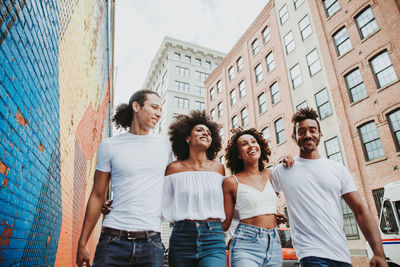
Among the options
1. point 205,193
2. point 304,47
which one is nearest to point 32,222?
point 205,193

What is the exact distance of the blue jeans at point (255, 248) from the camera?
2.57 metres

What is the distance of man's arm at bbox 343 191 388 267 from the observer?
8.18ft

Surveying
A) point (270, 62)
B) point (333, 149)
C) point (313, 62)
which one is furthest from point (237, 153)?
point (270, 62)

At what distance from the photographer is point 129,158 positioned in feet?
7.84

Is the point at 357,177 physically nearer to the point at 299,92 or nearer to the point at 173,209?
the point at 299,92

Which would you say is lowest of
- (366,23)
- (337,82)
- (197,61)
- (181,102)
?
(337,82)

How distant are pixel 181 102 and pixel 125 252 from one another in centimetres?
3922

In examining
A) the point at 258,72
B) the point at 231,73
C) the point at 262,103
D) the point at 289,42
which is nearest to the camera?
the point at 289,42

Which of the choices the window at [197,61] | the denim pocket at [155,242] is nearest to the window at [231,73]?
the window at [197,61]

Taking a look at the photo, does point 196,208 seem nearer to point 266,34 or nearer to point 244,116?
point 244,116

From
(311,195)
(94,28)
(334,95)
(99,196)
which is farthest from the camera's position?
(334,95)

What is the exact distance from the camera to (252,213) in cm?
279

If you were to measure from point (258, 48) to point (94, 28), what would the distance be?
20.6m

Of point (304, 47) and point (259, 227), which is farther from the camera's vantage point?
point (304, 47)
